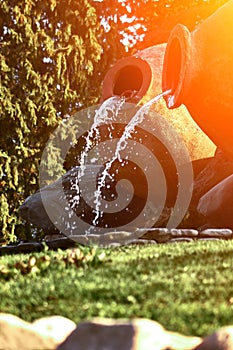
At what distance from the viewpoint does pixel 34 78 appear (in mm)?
14945

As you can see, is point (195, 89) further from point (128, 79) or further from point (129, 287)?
point (129, 287)

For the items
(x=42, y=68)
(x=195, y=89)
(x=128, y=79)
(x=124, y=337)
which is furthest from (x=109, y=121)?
(x=124, y=337)

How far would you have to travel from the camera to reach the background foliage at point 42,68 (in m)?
14.7

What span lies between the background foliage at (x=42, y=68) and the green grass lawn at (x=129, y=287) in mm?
9407

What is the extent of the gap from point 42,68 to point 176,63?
249 inches

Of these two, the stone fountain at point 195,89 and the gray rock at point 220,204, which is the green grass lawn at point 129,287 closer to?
the gray rock at point 220,204

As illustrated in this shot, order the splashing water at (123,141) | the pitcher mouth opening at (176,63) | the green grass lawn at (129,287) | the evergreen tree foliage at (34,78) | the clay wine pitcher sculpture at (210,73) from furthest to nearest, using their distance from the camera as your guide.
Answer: the evergreen tree foliage at (34,78), the splashing water at (123,141), the pitcher mouth opening at (176,63), the clay wine pitcher sculpture at (210,73), the green grass lawn at (129,287)

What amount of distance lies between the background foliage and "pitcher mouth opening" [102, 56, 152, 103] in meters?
3.49

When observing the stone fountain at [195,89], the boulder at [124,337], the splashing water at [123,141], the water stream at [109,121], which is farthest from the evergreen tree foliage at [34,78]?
the boulder at [124,337]

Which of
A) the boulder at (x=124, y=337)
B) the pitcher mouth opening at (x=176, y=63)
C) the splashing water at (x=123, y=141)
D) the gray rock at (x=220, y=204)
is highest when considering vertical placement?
the pitcher mouth opening at (x=176, y=63)

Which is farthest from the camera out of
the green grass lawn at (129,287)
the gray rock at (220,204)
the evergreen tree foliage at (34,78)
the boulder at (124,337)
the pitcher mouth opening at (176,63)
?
the evergreen tree foliage at (34,78)

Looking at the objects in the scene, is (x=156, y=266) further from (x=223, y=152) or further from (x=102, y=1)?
(x=102, y=1)

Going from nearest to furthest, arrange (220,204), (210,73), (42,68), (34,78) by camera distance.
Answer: (220,204) → (210,73) → (34,78) → (42,68)

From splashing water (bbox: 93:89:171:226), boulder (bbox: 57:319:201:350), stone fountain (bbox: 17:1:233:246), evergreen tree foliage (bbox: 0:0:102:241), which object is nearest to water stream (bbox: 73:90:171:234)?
splashing water (bbox: 93:89:171:226)
